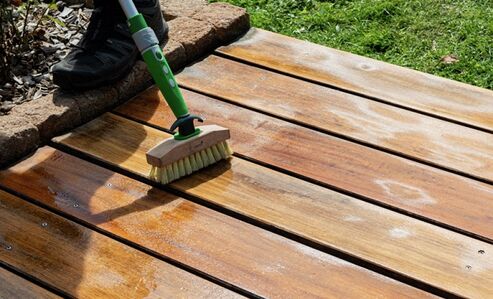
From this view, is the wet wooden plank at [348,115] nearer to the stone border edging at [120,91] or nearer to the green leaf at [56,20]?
the stone border edging at [120,91]

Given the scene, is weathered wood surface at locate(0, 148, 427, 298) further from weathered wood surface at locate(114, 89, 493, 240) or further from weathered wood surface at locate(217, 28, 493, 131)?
weathered wood surface at locate(217, 28, 493, 131)

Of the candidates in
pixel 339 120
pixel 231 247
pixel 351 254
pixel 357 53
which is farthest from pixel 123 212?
pixel 357 53

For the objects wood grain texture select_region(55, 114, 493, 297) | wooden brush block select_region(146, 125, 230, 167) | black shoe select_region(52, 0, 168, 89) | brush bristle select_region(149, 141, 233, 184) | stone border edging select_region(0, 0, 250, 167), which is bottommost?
wood grain texture select_region(55, 114, 493, 297)

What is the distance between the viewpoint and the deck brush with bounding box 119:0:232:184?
2494 millimetres

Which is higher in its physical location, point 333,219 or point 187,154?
point 187,154

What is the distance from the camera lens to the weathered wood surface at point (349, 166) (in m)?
2.42

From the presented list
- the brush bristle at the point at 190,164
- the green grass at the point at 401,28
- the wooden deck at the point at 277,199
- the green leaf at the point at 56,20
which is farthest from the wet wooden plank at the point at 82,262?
the green grass at the point at 401,28

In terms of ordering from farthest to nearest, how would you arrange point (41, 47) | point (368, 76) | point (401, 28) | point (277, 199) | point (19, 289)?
point (401, 28) → point (41, 47) → point (368, 76) → point (277, 199) → point (19, 289)

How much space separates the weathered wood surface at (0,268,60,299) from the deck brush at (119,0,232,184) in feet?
1.74

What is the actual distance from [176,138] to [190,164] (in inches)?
3.5

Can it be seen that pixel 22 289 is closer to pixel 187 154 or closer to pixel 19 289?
pixel 19 289

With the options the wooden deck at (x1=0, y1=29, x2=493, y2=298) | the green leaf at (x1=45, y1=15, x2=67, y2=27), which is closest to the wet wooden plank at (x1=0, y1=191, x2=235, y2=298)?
the wooden deck at (x1=0, y1=29, x2=493, y2=298)

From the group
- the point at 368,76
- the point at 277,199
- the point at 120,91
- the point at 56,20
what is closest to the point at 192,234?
the point at 277,199

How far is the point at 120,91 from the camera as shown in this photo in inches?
116
